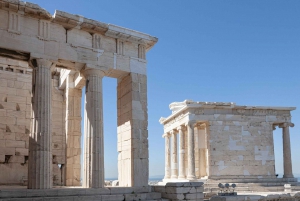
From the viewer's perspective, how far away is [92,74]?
15938 mm

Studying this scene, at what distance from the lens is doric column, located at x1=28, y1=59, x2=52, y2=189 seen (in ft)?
45.6

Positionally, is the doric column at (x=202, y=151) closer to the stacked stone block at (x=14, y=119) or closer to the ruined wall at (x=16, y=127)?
the ruined wall at (x=16, y=127)

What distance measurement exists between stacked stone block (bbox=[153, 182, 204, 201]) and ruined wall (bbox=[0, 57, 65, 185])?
6.33m

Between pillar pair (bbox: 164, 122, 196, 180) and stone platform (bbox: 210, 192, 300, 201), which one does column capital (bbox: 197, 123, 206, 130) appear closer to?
pillar pair (bbox: 164, 122, 196, 180)

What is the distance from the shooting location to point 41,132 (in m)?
14.3

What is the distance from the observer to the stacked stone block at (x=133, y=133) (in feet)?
52.8

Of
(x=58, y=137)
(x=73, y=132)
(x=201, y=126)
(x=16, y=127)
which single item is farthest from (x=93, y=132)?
(x=201, y=126)

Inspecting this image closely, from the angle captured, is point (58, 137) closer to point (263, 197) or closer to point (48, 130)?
point (48, 130)

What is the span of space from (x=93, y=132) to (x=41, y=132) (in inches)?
83.7

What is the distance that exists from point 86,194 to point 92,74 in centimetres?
488

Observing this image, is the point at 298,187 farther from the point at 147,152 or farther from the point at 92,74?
the point at 92,74

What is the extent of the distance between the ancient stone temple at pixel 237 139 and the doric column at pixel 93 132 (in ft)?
43.9

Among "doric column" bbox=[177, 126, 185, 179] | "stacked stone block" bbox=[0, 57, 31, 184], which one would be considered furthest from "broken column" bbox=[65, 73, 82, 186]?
"doric column" bbox=[177, 126, 185, 179]

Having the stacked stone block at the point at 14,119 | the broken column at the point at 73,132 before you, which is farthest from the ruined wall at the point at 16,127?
the broken column at the point at 73,132
